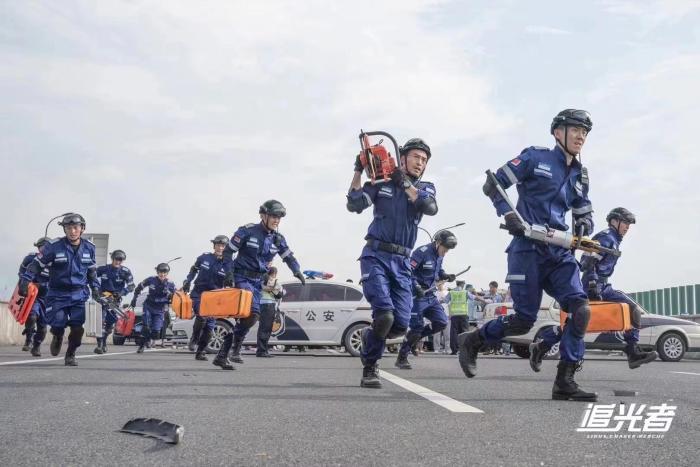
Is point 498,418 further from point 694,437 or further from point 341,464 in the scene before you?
point 341,464

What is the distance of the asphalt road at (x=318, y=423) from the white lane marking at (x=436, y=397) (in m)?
0.02

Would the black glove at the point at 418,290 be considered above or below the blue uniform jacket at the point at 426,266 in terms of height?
below

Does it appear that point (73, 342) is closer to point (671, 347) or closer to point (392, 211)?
point (392, 211)

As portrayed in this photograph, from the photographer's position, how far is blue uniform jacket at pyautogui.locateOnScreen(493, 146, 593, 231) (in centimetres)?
713

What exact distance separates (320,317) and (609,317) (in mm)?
10068

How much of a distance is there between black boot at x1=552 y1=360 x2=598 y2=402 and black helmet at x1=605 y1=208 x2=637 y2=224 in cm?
407

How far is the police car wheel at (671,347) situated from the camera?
60.7ft

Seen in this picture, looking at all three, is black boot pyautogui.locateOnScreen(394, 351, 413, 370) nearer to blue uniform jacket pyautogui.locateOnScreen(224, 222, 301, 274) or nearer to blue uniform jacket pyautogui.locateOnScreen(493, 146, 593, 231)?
blue uniform jacket pyautogui.locateOnScreen(224, 222, 301, 274)

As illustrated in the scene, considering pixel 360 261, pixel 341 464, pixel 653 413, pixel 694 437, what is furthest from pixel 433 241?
pixel 341 464

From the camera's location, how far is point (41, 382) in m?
8.05

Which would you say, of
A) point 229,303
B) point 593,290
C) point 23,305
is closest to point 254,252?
point 229,303

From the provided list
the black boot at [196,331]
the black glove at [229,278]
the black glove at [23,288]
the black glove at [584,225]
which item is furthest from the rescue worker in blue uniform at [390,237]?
the black boot at [196,331]

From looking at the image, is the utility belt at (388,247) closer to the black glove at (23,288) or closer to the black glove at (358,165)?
the black glove at (358,165)

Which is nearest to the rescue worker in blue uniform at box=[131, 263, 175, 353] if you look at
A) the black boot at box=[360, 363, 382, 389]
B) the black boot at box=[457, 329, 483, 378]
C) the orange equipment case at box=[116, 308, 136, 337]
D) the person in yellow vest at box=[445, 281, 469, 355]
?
the orange equipment case at box=[116, 308, 136, 337]
